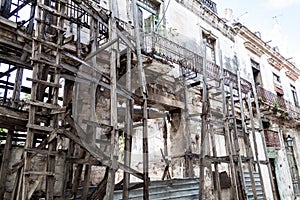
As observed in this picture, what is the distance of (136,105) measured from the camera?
8.21m

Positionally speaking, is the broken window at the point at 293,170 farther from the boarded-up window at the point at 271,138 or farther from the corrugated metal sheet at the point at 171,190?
the corrugated metal sheet at the point at 171,190

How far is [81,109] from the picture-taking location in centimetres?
604

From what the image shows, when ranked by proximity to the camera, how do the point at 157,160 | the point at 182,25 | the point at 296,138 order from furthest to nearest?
the point at 296,138
the point at 182,25
the point at 157,160

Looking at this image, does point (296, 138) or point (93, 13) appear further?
point (296, 138)

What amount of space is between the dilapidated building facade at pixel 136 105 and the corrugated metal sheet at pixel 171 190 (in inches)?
0.9

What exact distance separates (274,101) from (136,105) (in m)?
9.19

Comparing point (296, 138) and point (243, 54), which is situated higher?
point (243, 54)

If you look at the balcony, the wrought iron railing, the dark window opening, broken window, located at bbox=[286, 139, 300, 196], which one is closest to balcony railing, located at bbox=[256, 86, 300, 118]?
the dark window opening

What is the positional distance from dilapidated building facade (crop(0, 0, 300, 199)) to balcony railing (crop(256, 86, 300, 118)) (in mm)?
118

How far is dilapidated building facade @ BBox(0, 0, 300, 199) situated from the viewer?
13.5 feet

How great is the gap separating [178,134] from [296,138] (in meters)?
10.9

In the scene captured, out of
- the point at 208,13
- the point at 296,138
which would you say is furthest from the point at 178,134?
the point at 296,138

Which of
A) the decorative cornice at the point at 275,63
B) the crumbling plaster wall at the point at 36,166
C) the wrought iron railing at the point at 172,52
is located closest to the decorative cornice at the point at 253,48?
the decorative cornice at the point at 275,63

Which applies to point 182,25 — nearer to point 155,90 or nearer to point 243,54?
point 155,90
